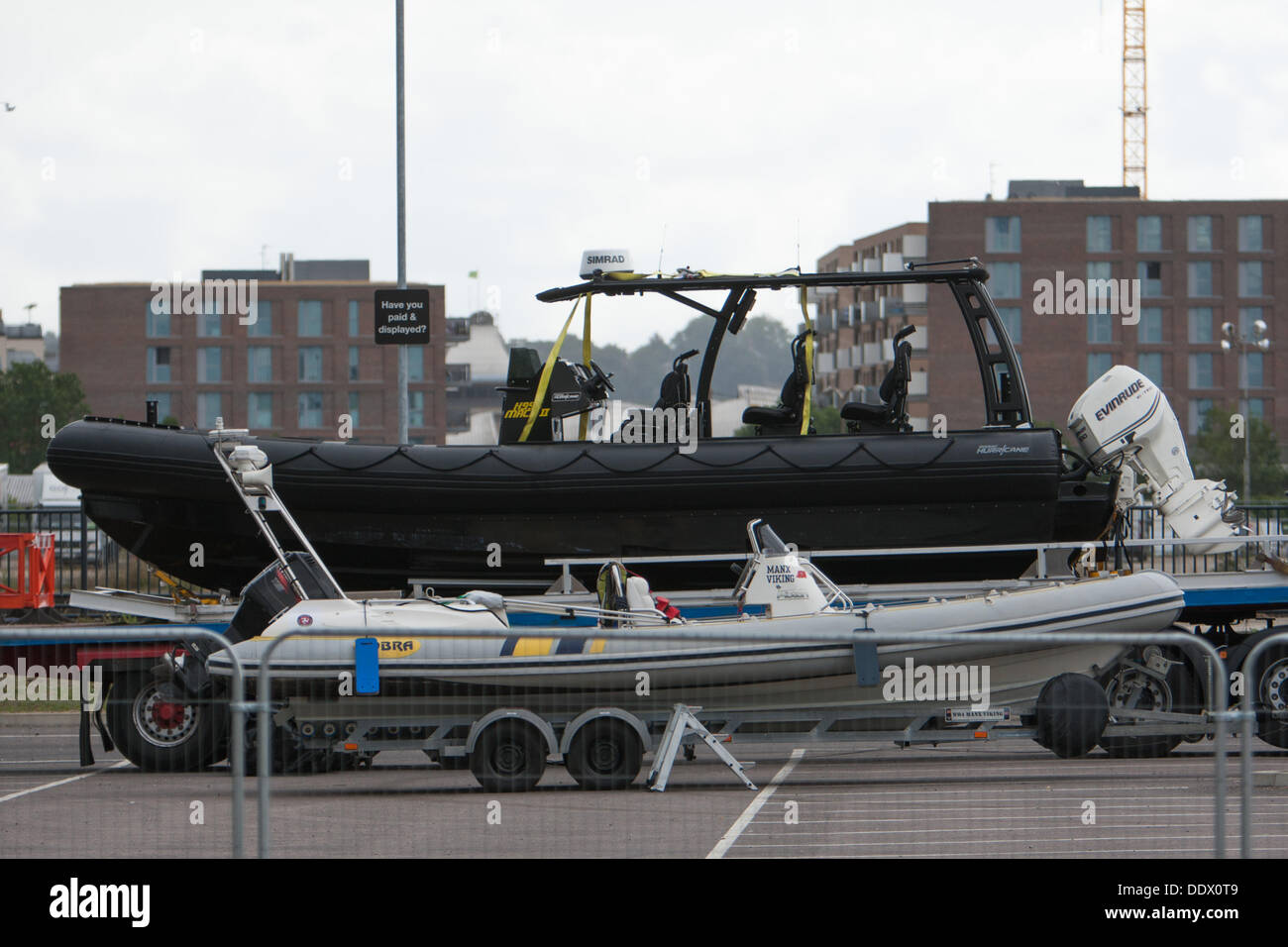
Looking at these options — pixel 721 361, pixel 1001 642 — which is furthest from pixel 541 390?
pixel 721 361

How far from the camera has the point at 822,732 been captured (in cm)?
926

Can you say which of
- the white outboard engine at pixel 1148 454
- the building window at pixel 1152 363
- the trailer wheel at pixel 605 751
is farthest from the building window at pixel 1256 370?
the trailer wheel at pixel 605 751

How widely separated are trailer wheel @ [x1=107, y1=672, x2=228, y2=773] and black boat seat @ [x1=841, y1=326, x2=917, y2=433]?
5078 millimetres

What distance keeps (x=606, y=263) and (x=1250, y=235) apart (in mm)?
64614

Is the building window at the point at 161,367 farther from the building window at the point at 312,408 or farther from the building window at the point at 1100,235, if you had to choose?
the building window at the point at 1100,235

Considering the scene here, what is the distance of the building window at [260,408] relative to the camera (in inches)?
2891

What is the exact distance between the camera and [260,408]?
73750 millimetres

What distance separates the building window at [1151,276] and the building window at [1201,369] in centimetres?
326

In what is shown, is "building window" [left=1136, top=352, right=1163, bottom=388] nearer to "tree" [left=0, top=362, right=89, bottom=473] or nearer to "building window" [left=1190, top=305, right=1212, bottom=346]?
"building window" [left=1190, top=305, right=1212, bottom=346]

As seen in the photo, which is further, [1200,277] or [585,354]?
[1200,277]

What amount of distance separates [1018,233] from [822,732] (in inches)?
2490

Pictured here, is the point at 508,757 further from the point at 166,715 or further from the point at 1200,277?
the point at 1200,277

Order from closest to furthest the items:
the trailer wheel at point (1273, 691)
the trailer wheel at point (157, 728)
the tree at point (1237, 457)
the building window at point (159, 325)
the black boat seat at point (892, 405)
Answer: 1. the trailer wheel at point (157, 728)
2. the trailer wheel at point (1273, 691)
3. the black boat seat at point (892, 405)
4. the tree at point (1237, 457)
5. the building window at point (159, 325)

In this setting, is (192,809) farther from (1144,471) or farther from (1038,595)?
(1144,471)
